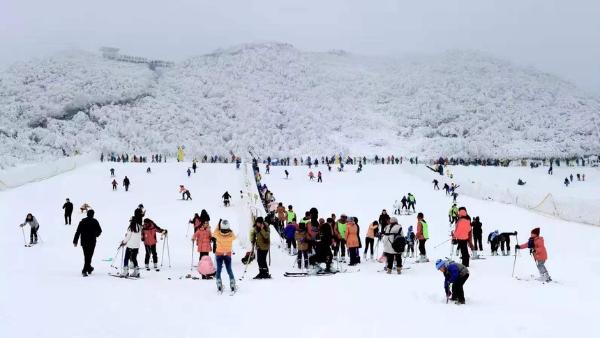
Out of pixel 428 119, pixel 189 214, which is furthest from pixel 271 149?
pixel 189 214

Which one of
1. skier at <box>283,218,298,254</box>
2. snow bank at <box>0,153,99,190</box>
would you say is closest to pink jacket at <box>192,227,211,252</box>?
skier at <box>283,218,298,254</box>

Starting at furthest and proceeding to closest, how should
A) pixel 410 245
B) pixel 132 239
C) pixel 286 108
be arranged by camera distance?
pixel 286 108 < pixel 410 245 < pixel 132 239

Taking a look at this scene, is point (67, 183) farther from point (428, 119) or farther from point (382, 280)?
point (428, 119)

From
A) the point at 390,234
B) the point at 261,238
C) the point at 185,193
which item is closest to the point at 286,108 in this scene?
the point at 185,193

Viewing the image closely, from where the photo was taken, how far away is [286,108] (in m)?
85.9

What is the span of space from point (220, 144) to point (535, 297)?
214ft

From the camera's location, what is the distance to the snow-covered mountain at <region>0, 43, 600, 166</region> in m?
70.2

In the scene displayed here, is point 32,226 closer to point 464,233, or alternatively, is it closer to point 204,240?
point 204,240

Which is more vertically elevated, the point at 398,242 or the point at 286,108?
the point at 286,108

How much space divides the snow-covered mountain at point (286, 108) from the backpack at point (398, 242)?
50074 millimetres

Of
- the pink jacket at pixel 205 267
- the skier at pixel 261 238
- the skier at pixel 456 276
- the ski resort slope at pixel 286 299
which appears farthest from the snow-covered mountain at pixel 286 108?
the skier at pixel 456 276

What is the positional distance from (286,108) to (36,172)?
5372 centimetres

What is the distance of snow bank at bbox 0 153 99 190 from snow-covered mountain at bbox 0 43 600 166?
15745mm

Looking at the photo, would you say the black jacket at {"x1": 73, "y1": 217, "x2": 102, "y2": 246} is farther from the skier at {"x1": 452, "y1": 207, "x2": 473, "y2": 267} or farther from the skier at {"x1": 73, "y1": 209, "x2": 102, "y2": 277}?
the skier at {"x1": 452, "y1": 207, "x2": 473, "y2": 267}
